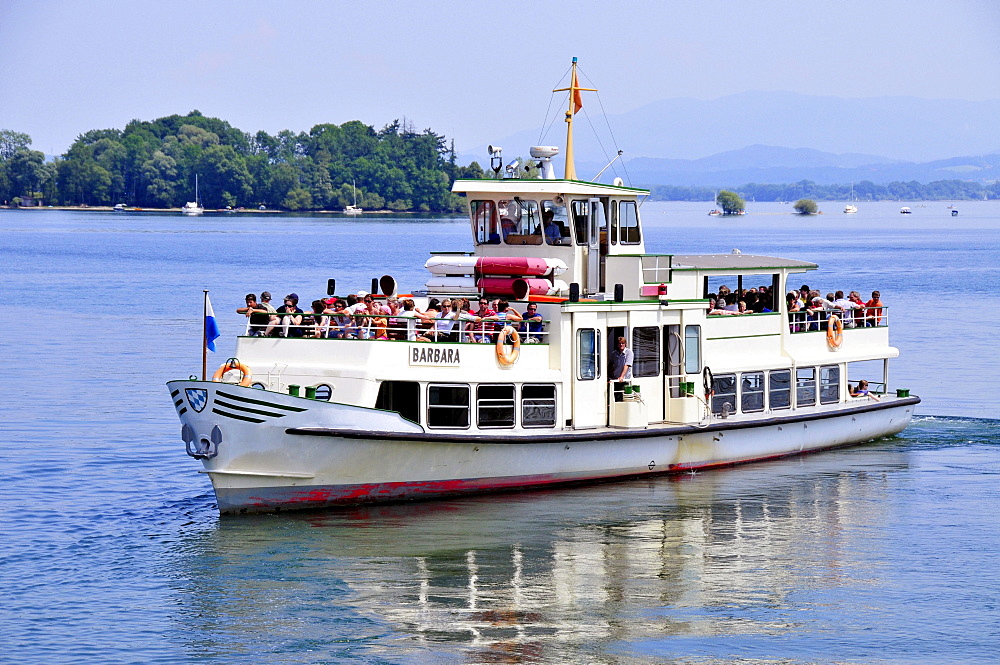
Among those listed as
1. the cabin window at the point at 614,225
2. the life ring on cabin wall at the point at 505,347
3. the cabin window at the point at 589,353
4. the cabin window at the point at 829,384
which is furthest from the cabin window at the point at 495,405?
the cabin window at the point at 829,384

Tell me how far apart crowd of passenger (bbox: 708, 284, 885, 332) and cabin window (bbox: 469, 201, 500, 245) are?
491 cm

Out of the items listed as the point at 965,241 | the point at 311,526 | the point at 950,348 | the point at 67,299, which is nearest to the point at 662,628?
the point at 311,526

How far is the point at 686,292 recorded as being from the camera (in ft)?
96.7

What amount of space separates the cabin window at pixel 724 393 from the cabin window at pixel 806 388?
246cm

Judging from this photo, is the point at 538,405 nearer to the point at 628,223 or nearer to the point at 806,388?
the point at 628,223

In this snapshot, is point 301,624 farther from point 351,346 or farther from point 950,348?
point 950,348

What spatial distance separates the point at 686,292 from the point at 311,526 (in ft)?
33.5

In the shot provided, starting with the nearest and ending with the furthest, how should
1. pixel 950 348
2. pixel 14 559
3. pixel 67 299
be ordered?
1. pixel 14 559
2. pixel 950 348
3. pixel 67 299

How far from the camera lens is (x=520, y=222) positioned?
29.0m

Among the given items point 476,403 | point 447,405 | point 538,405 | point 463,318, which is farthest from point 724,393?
point 447,405

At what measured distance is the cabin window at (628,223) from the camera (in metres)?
29.7

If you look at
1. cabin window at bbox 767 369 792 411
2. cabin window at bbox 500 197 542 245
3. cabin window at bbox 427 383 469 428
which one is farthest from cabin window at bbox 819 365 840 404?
cabin window at bbox 427 383 469 428

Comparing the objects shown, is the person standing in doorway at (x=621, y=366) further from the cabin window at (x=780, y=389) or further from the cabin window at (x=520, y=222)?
the cabin window at (x=780, y=389)

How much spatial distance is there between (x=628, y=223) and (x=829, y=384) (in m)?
6.58
